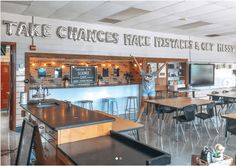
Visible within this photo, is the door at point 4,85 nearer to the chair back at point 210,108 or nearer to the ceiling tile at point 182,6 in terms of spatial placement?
the ceiling tile at point 182,6

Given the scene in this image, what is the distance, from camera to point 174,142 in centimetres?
471

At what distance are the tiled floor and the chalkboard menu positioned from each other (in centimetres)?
294

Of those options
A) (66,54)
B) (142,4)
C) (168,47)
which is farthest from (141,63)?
(142,4)

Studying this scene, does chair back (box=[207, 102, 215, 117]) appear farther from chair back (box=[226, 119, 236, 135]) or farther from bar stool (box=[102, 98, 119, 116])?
bar stool (box=[102, 98, 119, 116])

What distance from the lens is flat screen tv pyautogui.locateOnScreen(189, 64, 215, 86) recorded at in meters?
9.31

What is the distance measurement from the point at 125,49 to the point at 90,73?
69.2 inches

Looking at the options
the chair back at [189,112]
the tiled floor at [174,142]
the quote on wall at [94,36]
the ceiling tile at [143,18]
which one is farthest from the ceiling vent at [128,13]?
the tiled floor at [174,142]

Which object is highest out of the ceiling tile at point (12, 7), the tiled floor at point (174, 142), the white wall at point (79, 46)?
the ceiling tile at point (12, 7)

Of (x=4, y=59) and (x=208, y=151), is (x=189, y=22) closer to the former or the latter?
(x=208, y=151)

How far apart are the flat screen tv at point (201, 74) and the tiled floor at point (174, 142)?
3.65 metres

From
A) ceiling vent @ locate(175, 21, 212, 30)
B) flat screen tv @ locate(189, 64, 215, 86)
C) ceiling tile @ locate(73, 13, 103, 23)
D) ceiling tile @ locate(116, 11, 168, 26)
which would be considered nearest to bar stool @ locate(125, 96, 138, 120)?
ceiling tile @ locate(116, 11, 168, 26)

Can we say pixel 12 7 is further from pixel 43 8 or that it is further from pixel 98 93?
pixel 98 93

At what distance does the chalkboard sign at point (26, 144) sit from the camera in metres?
2.53

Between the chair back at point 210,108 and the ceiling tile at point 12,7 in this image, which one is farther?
the chair back at point 210,108
